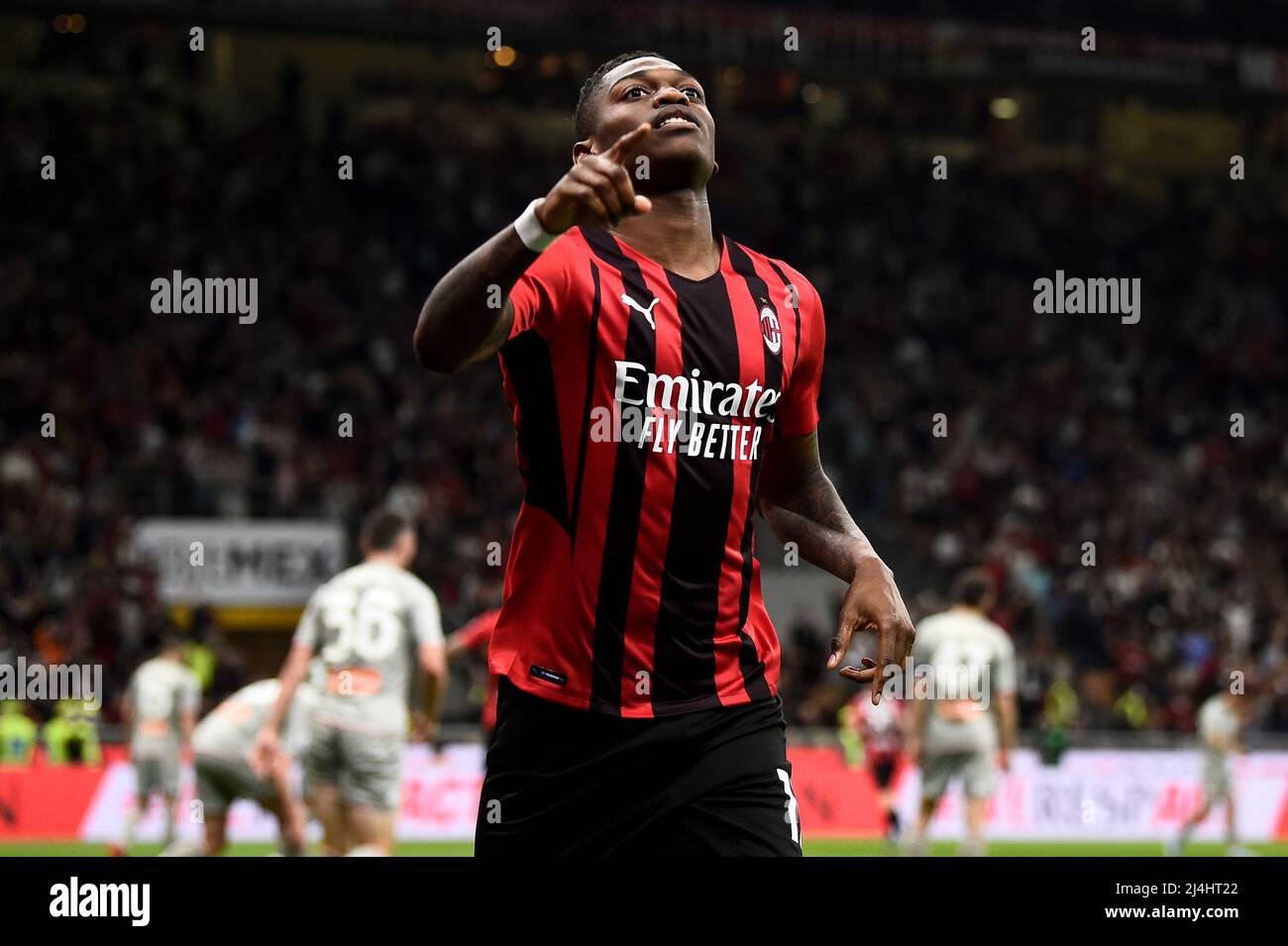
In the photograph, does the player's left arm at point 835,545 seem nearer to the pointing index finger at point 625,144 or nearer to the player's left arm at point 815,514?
the player's left arm at point 815,514

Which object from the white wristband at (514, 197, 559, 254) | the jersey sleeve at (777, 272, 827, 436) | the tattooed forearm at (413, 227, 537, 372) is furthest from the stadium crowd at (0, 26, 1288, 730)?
the white wristband at (514, 197, 559, 254)

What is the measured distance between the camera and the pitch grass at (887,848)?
1448 cm

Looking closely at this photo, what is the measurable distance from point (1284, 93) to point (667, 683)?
86.6 feet

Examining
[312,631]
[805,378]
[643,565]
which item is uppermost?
[805,378]

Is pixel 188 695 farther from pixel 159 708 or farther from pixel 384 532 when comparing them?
pixel 384 532

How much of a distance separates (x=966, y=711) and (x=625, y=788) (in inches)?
349

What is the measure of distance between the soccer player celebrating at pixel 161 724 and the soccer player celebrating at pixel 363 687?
3.62 m

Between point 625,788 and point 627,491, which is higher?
point 627,491

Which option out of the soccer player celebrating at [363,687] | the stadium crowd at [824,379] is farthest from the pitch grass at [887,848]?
the soccer player celebrating at [363,687]

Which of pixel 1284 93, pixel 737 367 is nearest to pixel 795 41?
pixel 1284 93

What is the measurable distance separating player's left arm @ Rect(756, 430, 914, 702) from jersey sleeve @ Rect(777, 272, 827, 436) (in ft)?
0.15

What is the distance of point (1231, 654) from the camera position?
22.2 metres

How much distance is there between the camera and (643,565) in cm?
383

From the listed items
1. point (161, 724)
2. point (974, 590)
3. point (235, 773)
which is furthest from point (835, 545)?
point (161, 724)
